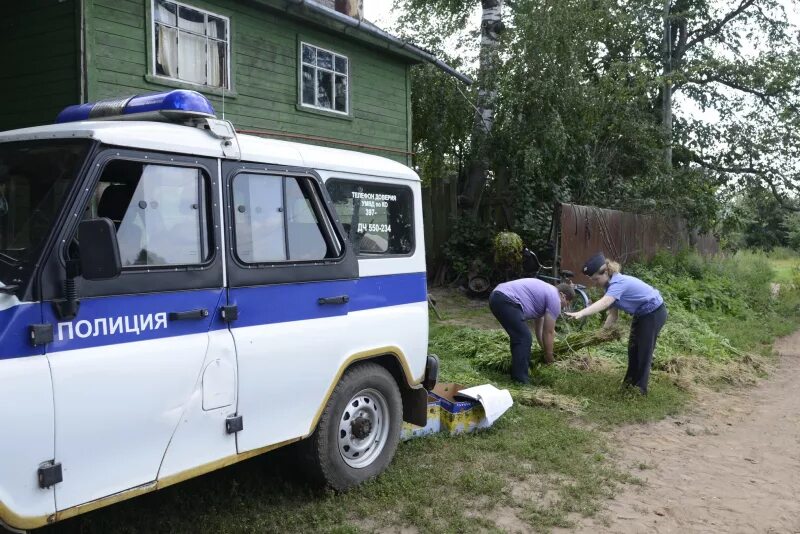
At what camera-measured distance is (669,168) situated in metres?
18.2

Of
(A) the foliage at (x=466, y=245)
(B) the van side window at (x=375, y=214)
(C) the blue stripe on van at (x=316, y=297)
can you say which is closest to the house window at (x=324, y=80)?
(A) the foliage at (x=466, y=245)

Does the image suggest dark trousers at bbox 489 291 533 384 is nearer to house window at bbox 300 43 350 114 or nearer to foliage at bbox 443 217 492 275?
house window at bbox 300 43 350 114

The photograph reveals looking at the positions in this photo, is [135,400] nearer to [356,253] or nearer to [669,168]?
[356,253]

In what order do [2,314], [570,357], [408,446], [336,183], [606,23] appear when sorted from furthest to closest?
[606,23] < [570,357] < [408,446] < [336,183] < [2,314]

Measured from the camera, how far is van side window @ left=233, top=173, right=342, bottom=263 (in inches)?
147

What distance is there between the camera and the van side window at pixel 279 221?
147 inches

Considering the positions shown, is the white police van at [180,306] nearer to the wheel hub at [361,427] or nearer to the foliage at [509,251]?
the wheel hub at [361,427]

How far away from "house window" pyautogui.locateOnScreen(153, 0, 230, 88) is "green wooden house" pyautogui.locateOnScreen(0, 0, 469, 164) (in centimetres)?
2

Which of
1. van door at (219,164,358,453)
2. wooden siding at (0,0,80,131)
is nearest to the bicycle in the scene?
van door at (219,164,358,453)

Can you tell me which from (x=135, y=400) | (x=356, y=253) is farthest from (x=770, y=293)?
(x=135, y=400)

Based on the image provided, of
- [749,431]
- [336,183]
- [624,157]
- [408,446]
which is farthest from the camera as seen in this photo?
[624,157]

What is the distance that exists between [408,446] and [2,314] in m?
3.33

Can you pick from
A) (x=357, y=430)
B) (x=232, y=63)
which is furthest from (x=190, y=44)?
(x=357, y=430)

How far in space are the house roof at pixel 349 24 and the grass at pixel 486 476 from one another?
6.36m
